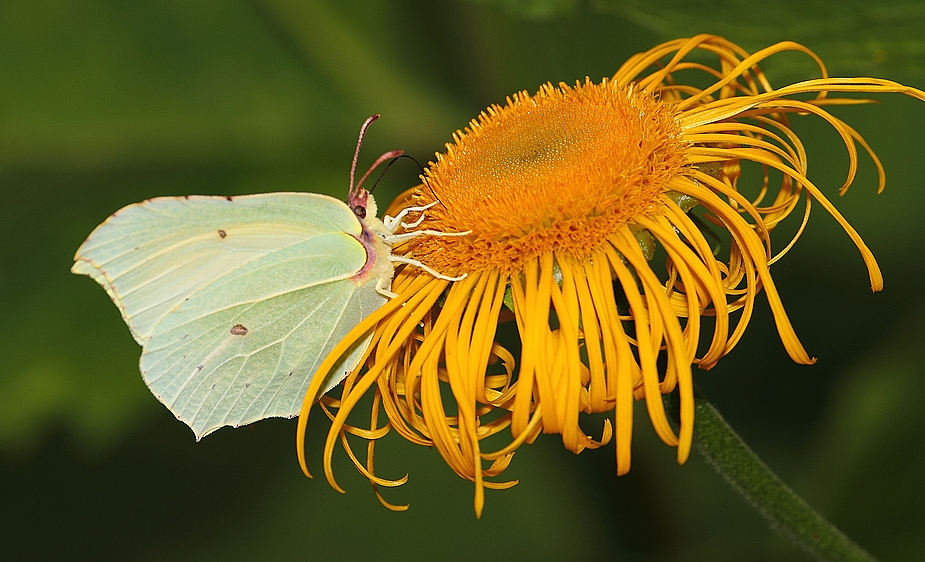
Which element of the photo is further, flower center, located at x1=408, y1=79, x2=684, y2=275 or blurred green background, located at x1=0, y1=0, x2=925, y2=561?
blurred green background, located at x1=0, y1=0, x2=925, y2=561

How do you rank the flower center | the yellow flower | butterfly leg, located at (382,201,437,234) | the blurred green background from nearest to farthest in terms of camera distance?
the yellow flower, the flower center, butterfly leg, located at (382,201,437,234), the blurred green background

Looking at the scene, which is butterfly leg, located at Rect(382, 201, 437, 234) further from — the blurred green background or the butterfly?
the blurred green background

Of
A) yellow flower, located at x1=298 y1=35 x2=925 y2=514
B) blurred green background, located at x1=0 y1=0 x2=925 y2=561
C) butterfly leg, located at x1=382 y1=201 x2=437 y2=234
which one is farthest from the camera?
blurred green background, located at x1=0 y1=0 x2=925 y2=561

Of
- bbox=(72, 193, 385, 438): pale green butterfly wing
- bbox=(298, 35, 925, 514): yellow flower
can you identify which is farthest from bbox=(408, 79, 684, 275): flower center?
bbox=(72, 193, 385, 438): pale green butterfly wing

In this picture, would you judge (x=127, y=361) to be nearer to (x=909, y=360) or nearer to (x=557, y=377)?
(x=557, y=377)

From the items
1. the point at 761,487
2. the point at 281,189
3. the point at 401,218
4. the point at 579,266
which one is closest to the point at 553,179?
the point at 579,266

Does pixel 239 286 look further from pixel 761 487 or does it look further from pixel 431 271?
pixel 761 487

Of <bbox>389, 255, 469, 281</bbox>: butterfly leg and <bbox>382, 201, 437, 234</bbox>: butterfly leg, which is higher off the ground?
<bbox>382, 201, 437, 234</bbox>: butterfly leg
